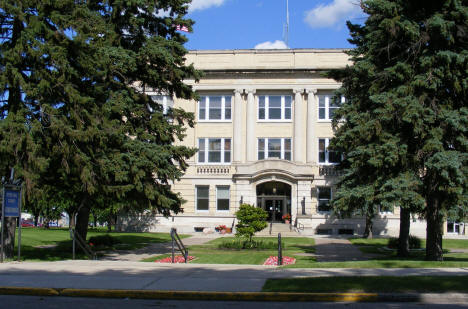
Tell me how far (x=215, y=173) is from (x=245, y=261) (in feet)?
75.1

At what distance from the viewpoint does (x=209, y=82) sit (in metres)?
43.1

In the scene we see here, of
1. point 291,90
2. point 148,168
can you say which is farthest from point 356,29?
point 291,90

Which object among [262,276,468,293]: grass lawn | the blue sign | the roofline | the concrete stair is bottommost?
the concrete stair

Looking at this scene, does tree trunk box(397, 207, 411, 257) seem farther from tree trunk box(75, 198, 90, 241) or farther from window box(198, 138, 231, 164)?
window box(198, 138, 231, 164)

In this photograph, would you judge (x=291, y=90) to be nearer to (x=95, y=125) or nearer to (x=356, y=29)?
(x=356, y=29)

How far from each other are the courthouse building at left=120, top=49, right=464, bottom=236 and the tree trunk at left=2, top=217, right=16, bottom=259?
2456cm

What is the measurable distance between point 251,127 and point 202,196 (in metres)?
7.15

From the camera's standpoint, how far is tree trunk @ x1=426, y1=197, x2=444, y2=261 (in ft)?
58.6

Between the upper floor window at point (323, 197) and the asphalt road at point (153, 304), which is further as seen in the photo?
the upper floor window at point (323, 197)

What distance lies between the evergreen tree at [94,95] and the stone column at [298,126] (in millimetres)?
20456

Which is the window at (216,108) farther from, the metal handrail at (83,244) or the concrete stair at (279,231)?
the metal handrail at (83,244)

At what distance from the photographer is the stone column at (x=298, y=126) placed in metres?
42.1

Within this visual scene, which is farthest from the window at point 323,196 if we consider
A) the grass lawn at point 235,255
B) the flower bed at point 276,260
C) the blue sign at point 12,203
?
the blue sign at point 12,203

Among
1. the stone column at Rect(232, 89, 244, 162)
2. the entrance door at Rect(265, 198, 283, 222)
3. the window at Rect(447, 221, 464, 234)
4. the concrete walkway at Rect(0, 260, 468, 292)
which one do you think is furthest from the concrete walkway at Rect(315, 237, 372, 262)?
the window at Rect(447, 221, 464, 234)
